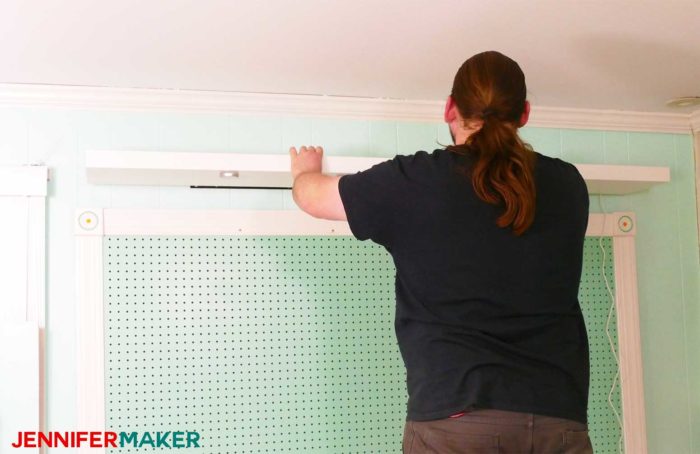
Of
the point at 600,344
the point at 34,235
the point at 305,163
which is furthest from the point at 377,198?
the point at 600,344

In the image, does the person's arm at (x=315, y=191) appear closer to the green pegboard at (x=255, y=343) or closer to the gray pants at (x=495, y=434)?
the gray pants at (x=495, y=434)

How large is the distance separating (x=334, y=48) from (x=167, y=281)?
0.78m

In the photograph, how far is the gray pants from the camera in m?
1.30

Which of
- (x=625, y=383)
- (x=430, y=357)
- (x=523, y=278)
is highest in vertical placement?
(x=523, y=278)

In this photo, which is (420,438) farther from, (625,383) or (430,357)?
(625,383)

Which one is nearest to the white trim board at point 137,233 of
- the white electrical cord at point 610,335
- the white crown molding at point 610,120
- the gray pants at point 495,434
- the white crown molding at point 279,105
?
the white electrical cord at point 610,335

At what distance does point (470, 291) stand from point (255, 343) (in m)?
1.14

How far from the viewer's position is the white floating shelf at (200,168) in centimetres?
210

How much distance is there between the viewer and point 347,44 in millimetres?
2008

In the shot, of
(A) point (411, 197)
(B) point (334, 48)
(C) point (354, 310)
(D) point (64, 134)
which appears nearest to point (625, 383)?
(C) point (354, 310)

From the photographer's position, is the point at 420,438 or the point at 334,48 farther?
the point at 334,48

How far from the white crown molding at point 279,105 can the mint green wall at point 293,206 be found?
0.09 ft

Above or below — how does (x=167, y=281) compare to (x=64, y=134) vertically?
below

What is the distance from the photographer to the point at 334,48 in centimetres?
204
